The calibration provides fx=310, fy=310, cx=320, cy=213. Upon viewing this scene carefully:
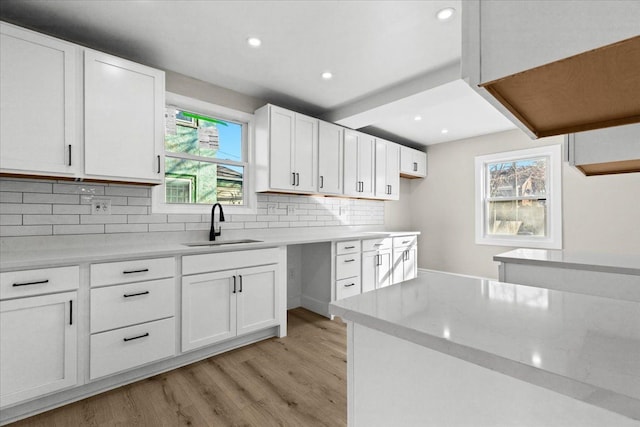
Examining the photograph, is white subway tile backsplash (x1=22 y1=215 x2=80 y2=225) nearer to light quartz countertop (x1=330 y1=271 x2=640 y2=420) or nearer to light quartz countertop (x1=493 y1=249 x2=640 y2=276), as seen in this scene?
light quartz countertop (x1=330 y1=271 x2=640 y2=420)

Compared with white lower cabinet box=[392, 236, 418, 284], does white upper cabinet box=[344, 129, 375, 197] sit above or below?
above

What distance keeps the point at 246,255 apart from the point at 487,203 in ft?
13.0

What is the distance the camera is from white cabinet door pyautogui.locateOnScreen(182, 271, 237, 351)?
7.66 ft

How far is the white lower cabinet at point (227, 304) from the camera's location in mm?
2354

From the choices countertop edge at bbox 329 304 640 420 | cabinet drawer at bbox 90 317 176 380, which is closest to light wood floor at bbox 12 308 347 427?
cabinet drawer at bbox 90 317 176 380

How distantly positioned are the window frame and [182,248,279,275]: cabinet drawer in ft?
2.42

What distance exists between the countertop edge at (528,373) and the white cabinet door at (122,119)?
2321 mm

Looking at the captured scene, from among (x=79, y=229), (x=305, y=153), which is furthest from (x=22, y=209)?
(x=305, y=153)

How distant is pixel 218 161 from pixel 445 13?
236 centimetres

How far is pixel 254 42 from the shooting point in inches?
96.3

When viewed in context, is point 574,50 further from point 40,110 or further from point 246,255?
point 40,110

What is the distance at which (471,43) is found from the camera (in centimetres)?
46

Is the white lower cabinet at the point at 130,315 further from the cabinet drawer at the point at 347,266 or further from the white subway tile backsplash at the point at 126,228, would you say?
the cabinet drawer at the point at 347,266

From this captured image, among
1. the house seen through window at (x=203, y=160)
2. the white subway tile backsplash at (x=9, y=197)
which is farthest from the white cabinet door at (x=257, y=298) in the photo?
the white subway tile backsplash at (x=9, y=197)
